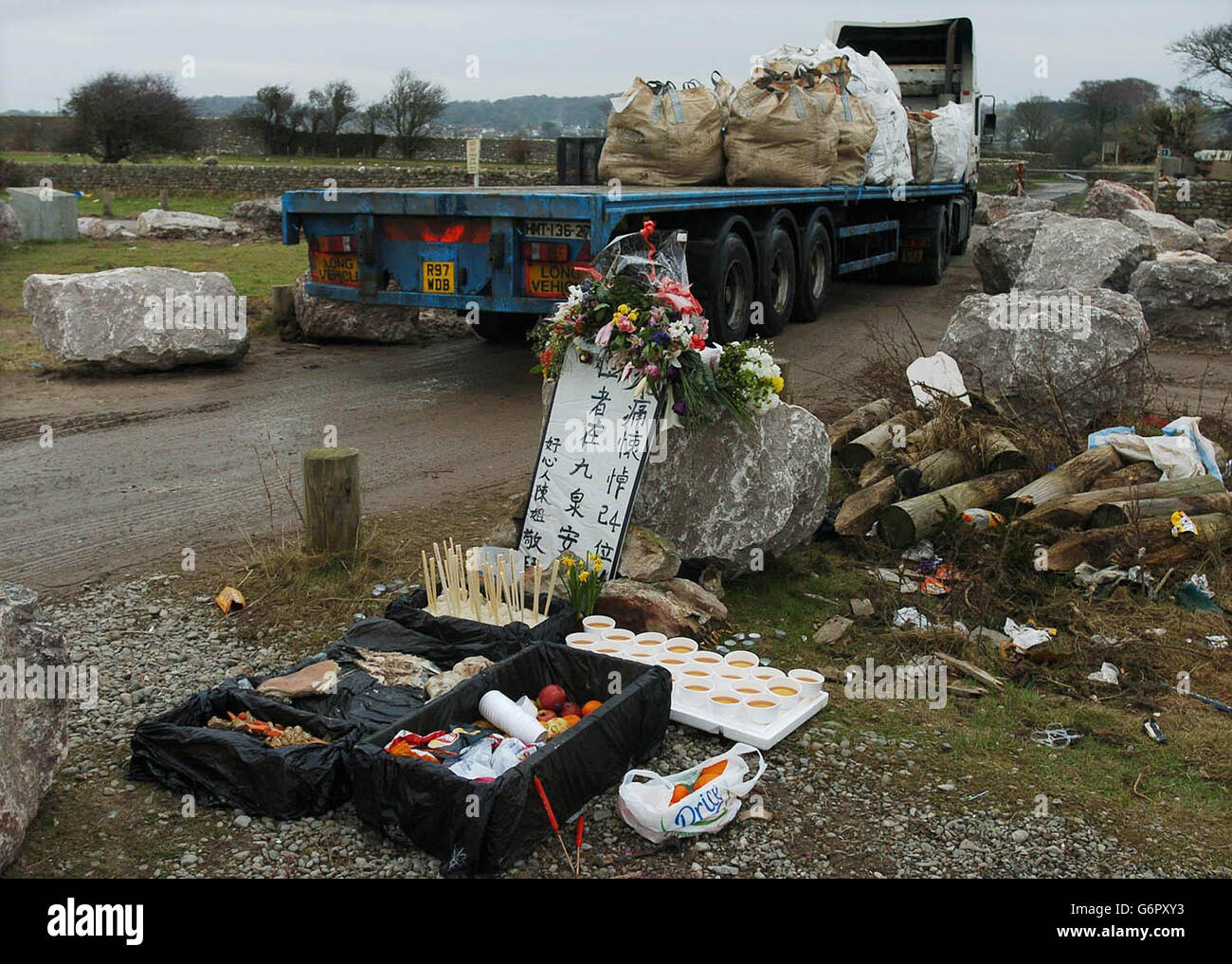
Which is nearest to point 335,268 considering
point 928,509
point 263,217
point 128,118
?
point 928,509

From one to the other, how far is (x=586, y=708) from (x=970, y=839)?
1343mm

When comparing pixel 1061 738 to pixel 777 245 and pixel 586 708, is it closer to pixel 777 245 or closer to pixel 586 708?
pixel 586 708

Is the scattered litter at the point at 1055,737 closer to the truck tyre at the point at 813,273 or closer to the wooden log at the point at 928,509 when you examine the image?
the wooden log at the point at 928,509

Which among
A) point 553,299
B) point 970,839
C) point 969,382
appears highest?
point 553,299

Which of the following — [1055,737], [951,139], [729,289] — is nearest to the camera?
[1055,737]

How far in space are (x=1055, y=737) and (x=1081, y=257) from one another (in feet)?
32.2

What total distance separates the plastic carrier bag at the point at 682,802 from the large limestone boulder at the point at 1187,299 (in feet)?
34.1

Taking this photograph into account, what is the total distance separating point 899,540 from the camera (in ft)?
20.5

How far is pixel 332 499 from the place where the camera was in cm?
568

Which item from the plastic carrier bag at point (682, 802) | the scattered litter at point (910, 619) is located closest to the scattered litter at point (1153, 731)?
the scattered litter at point (910, 619)

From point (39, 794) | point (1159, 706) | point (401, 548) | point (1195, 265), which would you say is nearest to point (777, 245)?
point (1195, 265)

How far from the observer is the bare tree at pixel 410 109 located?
3938cm

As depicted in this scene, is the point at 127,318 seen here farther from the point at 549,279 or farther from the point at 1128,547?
the point at 1128,547

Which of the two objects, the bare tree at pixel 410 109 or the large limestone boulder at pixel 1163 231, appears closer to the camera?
the large limestone boulder at pixel 1163 231
